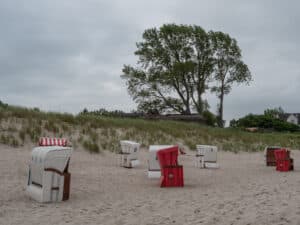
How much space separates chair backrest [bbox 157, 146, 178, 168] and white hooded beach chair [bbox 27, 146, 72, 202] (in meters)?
3.14

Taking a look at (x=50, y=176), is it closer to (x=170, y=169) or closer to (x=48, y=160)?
(x=48, y=160)

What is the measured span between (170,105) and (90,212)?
44.8 meters

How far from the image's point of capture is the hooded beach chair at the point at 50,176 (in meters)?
9.59

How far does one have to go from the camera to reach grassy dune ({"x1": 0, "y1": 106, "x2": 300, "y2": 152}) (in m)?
21.2

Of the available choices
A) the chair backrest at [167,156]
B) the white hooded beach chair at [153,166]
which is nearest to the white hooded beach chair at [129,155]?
the white hooded beach chair at [153,166]

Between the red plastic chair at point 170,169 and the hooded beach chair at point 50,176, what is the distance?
10.3ft

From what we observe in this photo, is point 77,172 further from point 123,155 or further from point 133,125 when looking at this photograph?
point 133,125

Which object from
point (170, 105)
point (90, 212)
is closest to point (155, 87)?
point (170, 105)

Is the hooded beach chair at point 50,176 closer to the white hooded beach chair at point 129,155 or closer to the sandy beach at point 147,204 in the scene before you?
the sandy beach at point 147,204

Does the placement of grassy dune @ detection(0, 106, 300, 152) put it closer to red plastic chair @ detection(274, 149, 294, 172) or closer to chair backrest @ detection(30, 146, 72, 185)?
red plastic chair @ detection(274, 149, 294, 172)

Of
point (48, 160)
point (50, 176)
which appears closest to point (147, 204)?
point (50, 176)

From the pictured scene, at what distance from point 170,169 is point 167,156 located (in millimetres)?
392

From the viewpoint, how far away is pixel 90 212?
329 inches

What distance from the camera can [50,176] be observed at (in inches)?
378
